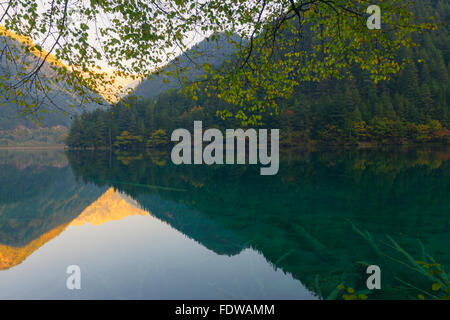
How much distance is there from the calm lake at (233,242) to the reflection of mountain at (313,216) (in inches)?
2.6

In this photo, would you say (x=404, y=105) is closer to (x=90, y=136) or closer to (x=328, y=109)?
(x=328, y=109)

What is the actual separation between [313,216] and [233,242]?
5.09 m

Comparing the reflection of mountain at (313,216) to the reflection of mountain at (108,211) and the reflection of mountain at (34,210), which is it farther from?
the reflection of mountain at (34,210)

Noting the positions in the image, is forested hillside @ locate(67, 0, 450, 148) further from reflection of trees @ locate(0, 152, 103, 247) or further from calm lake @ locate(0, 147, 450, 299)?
calm lake @ locate(0, 147, 450, 299)

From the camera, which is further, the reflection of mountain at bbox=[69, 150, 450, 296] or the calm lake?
the reflection of mountain at bbox=[69, 150, 450, 296]

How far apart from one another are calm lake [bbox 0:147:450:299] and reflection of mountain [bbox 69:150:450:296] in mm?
66

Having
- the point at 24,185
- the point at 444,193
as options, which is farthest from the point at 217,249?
the point at 24,185

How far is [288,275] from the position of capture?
8758 millimetres

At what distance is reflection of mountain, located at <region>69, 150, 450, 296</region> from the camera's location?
9.66 metres

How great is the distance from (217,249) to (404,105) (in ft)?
310

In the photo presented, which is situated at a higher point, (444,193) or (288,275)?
(444,193)

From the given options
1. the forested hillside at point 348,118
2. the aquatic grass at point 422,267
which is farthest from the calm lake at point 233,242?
the forested hillside at point 348,118

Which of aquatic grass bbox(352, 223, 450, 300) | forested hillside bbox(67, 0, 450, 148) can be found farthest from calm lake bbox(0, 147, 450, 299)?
forested hillside bbox(67, 0, 450, 148)

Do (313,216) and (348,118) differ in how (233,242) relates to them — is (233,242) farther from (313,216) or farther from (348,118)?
(348,118)
